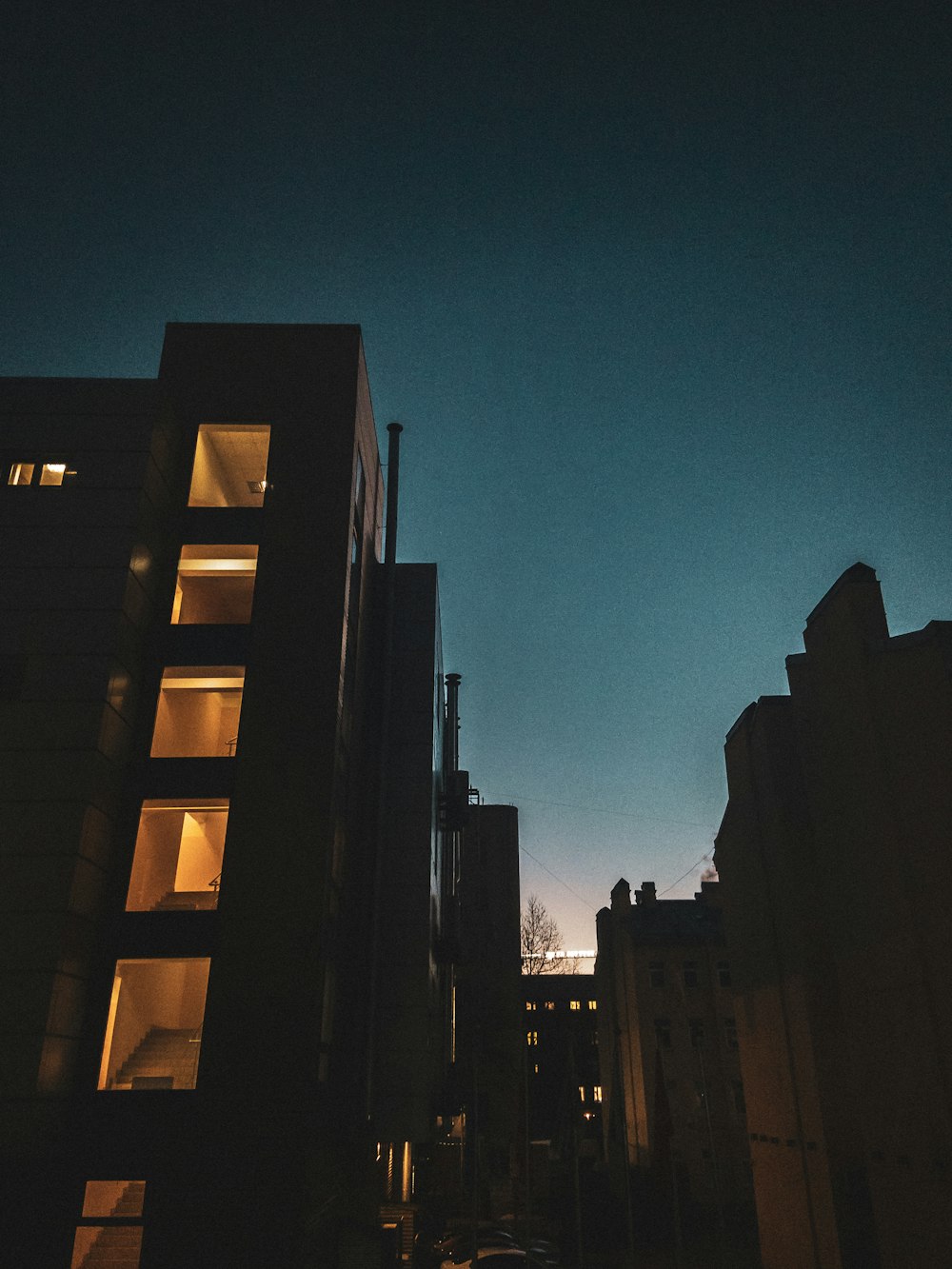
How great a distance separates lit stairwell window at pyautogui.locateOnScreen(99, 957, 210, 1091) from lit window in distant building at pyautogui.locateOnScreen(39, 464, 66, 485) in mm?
12272

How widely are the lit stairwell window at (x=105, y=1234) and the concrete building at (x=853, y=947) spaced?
52.4ft

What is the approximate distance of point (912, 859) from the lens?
1778 centimetres

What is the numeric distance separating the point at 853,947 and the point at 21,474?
961 inches

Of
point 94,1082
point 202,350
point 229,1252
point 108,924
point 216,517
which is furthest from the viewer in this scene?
point 202,350

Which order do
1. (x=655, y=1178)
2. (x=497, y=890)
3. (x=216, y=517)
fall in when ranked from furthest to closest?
(x=497, y=890) → (x=655, y=1178) → (x=216, y=517)

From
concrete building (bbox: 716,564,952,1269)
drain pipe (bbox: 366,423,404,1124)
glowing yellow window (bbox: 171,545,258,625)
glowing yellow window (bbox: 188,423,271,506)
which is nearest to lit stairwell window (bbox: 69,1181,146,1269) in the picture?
drain pipe (bbox: 366,423,404,1124)

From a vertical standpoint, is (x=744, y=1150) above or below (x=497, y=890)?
below

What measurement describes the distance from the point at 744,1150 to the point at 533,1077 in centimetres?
4386

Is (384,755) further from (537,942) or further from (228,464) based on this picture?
(537,942)

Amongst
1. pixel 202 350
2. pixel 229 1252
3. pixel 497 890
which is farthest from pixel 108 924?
pixel 497 890

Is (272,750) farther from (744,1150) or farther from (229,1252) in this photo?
(744,1150)

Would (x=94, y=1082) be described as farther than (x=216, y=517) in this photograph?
No

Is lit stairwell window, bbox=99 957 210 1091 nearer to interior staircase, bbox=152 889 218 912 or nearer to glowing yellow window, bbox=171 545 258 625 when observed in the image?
interior staircase, bbox=152 889 218 912

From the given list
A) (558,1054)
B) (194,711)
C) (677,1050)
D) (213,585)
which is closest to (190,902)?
(194,711)
